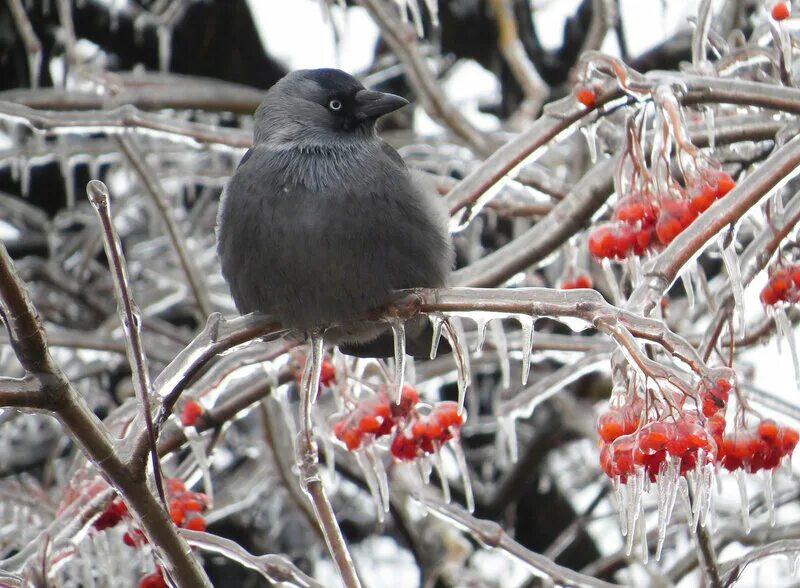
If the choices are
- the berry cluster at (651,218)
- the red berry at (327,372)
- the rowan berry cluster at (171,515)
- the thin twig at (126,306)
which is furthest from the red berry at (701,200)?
the rowan berry cluster at (171,515)

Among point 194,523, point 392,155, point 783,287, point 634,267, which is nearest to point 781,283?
point 783,287

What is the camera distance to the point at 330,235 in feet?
9.32

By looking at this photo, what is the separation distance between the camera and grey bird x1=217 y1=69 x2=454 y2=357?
9.22ft

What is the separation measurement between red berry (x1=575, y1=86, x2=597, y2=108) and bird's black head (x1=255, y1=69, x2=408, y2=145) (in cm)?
80

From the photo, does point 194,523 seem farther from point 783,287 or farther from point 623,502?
point 783,287

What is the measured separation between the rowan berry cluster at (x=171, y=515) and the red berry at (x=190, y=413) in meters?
0.15

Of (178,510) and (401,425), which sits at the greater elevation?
(401,425)

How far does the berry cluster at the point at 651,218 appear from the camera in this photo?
2250 mm

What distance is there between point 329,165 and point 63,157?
216 centimetres

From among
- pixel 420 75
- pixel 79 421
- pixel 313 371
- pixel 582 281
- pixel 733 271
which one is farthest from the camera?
pixel 420 75

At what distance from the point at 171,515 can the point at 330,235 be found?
0.77 metres

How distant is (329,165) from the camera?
10.2ft

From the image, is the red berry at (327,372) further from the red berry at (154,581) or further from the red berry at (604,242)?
the red berry at (604,242)

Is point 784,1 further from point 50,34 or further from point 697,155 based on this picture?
point 50,34
